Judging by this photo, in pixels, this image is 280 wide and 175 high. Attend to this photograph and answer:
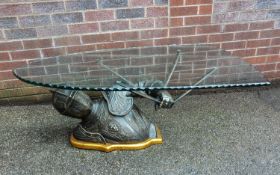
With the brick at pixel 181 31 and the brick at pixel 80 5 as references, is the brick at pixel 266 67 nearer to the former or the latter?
the brick at pixel 181 31

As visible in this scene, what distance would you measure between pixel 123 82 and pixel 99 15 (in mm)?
709

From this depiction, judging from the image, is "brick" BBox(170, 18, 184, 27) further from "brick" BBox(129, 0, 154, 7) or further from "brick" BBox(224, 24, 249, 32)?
"brick" BBox(224, 24, 249, 32)

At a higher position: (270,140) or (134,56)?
(134,56)

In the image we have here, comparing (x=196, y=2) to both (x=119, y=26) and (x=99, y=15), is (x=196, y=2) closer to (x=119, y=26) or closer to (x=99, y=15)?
(x=119, y=26)

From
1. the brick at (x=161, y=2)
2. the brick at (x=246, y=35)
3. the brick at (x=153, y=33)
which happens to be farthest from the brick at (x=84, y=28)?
the brick at (x=246, y=35)

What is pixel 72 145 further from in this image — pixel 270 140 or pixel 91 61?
pixel 270 140

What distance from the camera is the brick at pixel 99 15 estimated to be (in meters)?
2.02

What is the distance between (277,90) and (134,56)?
4.10 ft

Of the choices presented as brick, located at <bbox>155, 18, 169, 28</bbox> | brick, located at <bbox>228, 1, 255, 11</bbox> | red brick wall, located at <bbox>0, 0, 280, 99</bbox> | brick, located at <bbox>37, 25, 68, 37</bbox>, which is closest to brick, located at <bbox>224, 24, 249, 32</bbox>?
red brick wall, located at <bbox>0, 0, 280, 99</bbox>

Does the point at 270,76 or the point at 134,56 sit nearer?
the point at 134,56

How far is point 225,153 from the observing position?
1.72m

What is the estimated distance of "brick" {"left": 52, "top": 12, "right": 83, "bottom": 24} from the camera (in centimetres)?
200

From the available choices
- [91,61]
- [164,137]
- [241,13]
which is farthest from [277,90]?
[91,61]

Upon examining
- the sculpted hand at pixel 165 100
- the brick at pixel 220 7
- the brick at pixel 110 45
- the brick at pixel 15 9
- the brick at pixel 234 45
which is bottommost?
the sculpted hand at pixel 165 100
